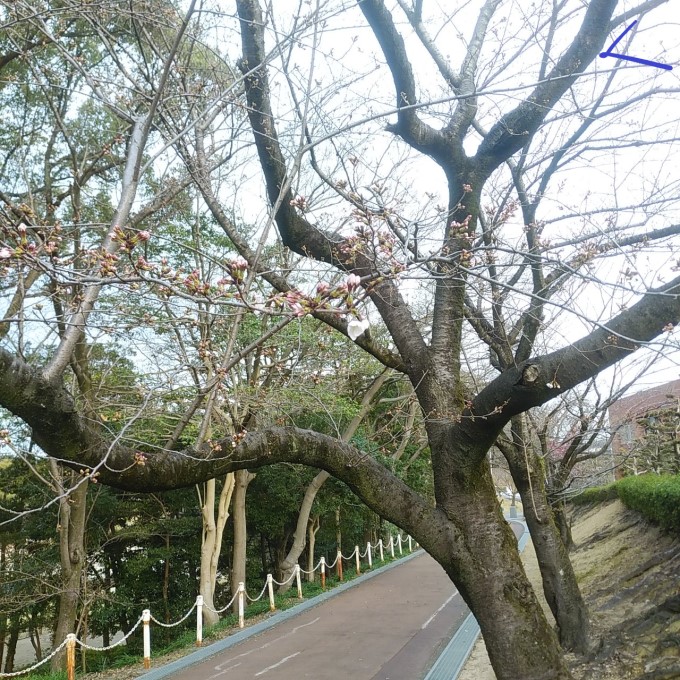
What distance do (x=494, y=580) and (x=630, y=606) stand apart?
5.83 meters

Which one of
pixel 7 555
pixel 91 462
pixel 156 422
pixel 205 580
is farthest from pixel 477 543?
pixel 7 555

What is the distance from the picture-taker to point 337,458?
13.4 feet

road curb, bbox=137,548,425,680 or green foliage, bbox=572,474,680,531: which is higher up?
green foliage, bbox=572,474,680,531

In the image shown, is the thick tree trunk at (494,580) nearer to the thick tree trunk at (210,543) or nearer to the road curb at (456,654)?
the road curb at (456,654)

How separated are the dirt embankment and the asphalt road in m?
1.05

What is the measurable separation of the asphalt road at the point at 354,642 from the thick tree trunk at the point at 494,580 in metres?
3.69

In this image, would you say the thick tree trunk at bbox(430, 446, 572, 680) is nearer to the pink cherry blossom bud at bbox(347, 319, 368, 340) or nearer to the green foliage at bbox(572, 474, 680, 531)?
the pink cherry blossom bud at bbox(347, 319, 368, 340)

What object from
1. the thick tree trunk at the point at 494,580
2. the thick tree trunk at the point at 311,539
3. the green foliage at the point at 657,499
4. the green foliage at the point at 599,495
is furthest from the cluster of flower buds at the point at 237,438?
the green foliage at the point at 599,495

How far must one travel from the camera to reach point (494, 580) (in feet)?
11.9

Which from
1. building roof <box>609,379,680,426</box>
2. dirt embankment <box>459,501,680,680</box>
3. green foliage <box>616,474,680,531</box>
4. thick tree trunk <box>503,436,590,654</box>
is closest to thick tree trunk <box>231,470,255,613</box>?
dirt embankment <box>459,501,680,680</box>

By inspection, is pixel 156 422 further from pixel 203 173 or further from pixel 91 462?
pixel 91 462

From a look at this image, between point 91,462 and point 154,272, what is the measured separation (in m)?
1.43

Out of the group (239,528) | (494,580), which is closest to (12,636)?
(239,528)

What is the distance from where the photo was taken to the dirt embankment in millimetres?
5793
